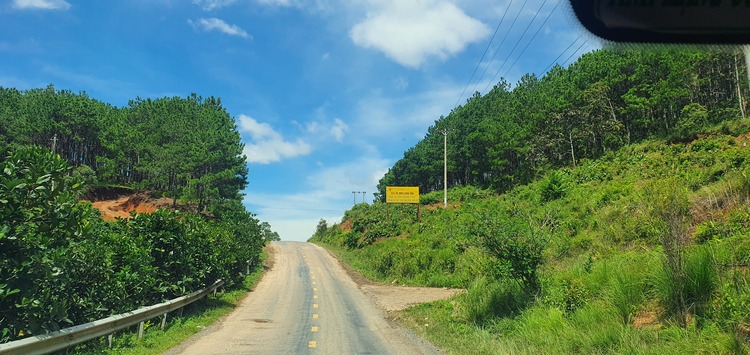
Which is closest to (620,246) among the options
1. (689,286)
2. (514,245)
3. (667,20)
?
(514,245)

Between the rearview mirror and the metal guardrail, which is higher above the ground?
the rearview mirror

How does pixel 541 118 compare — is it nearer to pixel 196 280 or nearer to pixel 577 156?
pixel 577 156

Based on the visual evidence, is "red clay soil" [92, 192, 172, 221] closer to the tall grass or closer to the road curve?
the road curve

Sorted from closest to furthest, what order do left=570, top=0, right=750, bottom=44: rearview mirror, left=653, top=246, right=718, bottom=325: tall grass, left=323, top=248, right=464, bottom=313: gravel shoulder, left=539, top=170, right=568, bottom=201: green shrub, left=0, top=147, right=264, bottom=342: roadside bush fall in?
1. left=570, top=0, right=750, bottom=44: rearview mirror
2. left=0, top=147, right=264, bottom=342: roadside bush
3. left=653, top=246, right=718, bottom=325: tall grass
4. left=323, top=248, right=464, bottom=313: gravel shoulder
5. left=539, top=170, right=568, bottom=201: green shrub

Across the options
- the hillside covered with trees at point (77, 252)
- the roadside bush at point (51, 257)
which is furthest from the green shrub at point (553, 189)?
the roadside bush at point (51, 257)

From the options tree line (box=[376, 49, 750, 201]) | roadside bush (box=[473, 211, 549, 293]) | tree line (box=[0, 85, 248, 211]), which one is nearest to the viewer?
roadside bush (box=[473, 211, 549, 293])

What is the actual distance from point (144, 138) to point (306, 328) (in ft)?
208

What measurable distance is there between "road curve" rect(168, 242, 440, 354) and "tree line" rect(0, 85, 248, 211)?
33.9 meters

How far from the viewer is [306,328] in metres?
13.2

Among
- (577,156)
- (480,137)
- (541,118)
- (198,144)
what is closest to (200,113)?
(198,144)

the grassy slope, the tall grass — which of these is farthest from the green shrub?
the tall grass

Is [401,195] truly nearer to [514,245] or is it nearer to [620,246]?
[620,246]

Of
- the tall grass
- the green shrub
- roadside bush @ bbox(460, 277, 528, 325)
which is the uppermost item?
the green shrub

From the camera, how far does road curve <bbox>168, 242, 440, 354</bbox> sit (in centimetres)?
1041
